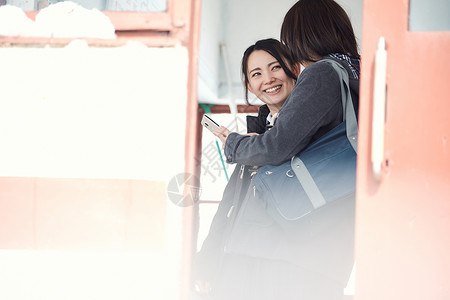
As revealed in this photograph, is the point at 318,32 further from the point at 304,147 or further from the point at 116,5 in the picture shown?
the point at 116,5

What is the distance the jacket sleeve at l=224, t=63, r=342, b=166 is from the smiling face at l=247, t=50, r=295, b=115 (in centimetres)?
56

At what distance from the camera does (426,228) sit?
4.09ft

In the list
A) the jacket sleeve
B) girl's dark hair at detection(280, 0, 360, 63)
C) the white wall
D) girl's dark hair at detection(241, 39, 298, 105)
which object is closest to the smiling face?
girl's dark hair at detection(241, 39, 298, 105)

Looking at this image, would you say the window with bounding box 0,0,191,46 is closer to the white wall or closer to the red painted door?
the white wall

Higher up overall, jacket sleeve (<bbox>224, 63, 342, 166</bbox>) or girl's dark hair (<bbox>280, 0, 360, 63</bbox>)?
girl's dark hair (<bbox>280, 0, 360, 63</bbox>)

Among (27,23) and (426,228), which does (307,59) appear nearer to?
(426,228)

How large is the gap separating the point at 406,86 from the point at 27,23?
41.0 inches

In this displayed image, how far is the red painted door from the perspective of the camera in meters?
1.24

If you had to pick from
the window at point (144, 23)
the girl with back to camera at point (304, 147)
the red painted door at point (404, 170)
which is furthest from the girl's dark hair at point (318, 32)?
the window at point (144, 23)

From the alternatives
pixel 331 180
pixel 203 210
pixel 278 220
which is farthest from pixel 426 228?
pixel 203 210

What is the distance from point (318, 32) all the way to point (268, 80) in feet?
1.55

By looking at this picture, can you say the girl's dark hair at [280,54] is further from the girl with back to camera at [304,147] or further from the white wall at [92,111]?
the white wall at [92,111]

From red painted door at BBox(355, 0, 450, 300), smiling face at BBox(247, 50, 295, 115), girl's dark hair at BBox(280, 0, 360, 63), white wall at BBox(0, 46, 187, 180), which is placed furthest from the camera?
smiling face at BBox(247, 50, 295, 115)

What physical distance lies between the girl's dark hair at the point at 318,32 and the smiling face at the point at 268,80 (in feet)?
1.31
